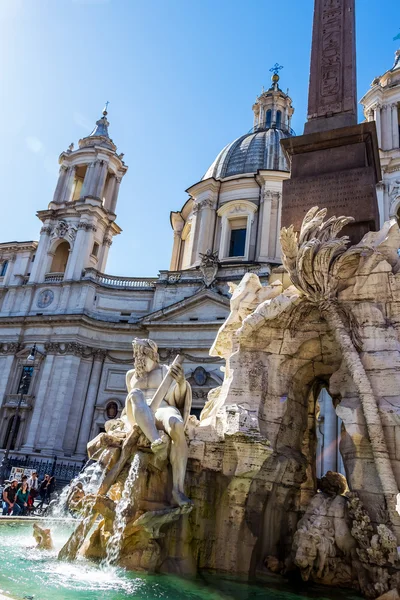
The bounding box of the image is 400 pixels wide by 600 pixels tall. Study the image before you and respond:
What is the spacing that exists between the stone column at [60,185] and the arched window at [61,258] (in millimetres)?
2888

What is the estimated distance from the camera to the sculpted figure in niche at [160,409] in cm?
542

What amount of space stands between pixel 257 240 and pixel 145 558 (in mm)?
25948

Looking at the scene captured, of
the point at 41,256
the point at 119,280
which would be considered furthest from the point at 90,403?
the point at 41,256

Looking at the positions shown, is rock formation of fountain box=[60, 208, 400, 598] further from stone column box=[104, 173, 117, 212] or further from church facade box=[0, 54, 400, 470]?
stone column box=[104, 173, 117, 212]

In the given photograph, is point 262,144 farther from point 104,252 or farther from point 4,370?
point 4,370

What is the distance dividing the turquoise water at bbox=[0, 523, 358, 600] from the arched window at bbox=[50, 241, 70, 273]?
28.3 meters

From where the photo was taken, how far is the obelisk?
7.15m

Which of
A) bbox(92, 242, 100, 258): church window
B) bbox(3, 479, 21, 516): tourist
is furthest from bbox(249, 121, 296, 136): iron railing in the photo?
bbox(3, 479, 21, 516): tourist

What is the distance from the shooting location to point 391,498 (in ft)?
16.5

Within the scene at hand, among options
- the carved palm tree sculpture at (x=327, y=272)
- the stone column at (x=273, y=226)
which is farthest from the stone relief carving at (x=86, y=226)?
the carved palm tree sculpture at (x=327, y=272)

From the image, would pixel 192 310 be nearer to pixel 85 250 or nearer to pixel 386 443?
pixel 85 250

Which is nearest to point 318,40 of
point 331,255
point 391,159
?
point 331,255

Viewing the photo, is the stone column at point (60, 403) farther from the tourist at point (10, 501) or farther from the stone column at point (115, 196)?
the tourist at point (10, 501)

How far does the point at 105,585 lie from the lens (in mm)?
4449
